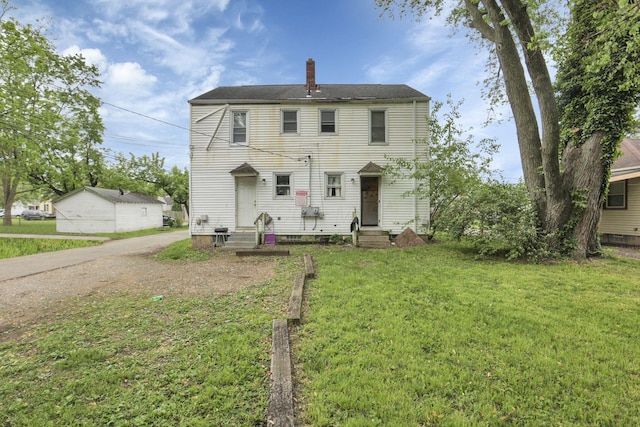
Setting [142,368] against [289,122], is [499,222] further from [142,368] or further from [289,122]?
[142,368]

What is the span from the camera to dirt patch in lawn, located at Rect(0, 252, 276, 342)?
4664mm

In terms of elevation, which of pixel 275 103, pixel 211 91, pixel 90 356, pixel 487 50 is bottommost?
pixel 90 356

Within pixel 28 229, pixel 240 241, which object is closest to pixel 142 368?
pixel 240 241

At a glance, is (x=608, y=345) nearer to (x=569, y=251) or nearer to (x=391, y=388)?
(x=391, y=388)

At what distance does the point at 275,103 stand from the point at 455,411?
38.6 feet

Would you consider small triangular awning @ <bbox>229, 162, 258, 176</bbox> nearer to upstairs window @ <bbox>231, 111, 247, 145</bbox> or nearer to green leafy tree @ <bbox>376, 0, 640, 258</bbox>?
upstairs window @ <bbox>231, 111, 247, 145</bbox>

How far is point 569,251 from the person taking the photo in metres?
8.07

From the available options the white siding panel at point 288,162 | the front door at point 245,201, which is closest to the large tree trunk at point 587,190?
the white siding panel at point 288,162

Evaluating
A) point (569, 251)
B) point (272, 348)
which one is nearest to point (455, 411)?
point (272, 348)

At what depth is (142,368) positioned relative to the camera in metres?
2.82

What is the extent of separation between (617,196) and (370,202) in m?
10.7

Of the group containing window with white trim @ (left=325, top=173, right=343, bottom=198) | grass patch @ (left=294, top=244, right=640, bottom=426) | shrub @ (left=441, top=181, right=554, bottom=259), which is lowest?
grass patch @ (left=294, top=244, right=640, bottom=426)

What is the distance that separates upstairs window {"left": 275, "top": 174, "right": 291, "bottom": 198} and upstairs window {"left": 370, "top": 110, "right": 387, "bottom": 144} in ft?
13.2

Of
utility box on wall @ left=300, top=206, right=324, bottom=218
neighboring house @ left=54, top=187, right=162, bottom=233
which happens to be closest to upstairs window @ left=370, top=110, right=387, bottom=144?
utility box on wall @ left=300, top=206, right=324, bottom=218
